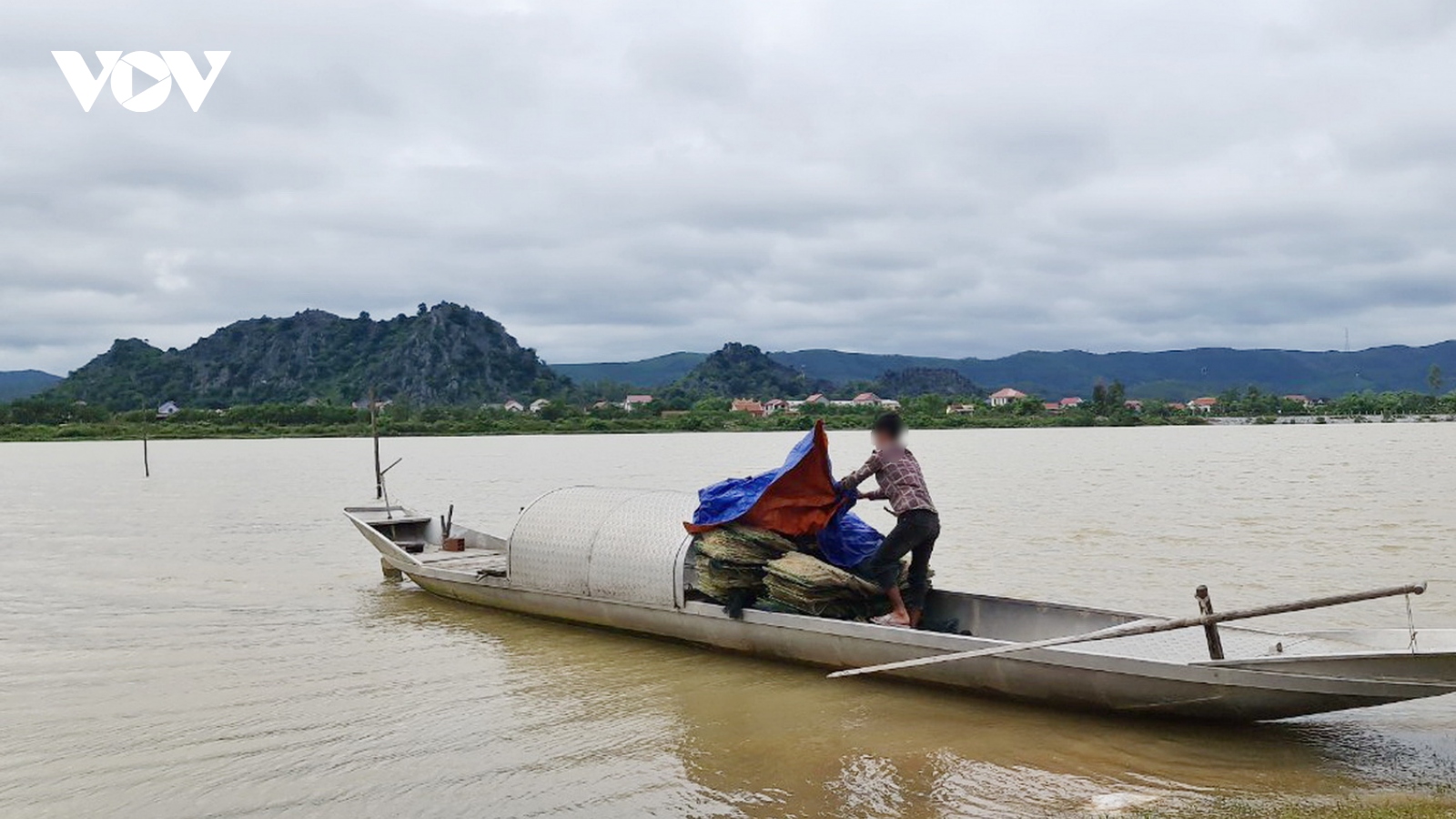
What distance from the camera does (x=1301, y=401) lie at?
147000mm

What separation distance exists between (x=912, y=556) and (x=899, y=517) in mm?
397

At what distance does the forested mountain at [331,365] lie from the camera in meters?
147

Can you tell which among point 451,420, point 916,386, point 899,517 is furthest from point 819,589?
point 916,386

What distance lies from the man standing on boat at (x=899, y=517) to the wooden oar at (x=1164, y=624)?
3.06 feet

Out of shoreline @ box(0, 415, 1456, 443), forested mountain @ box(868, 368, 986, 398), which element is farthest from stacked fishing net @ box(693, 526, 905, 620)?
forested mountain @ box(868, 368, 986, 398)

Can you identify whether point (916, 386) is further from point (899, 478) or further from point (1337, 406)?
point (899, 478)

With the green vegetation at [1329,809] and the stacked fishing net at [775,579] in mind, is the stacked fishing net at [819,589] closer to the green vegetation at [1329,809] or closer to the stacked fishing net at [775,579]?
the stacked fishing net at [775,579]

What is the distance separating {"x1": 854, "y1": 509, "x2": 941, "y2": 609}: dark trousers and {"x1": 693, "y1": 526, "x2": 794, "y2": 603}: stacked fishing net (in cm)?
81

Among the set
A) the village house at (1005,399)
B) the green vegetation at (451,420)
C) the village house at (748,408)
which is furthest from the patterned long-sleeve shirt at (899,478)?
the village house at (1005,399)

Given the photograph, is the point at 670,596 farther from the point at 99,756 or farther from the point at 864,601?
the point at 99,756

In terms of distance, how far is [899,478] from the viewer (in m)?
9.84

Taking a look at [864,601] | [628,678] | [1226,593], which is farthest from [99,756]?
[1226,593]

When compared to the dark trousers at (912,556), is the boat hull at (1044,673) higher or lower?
lower

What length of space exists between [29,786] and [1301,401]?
160 meters
